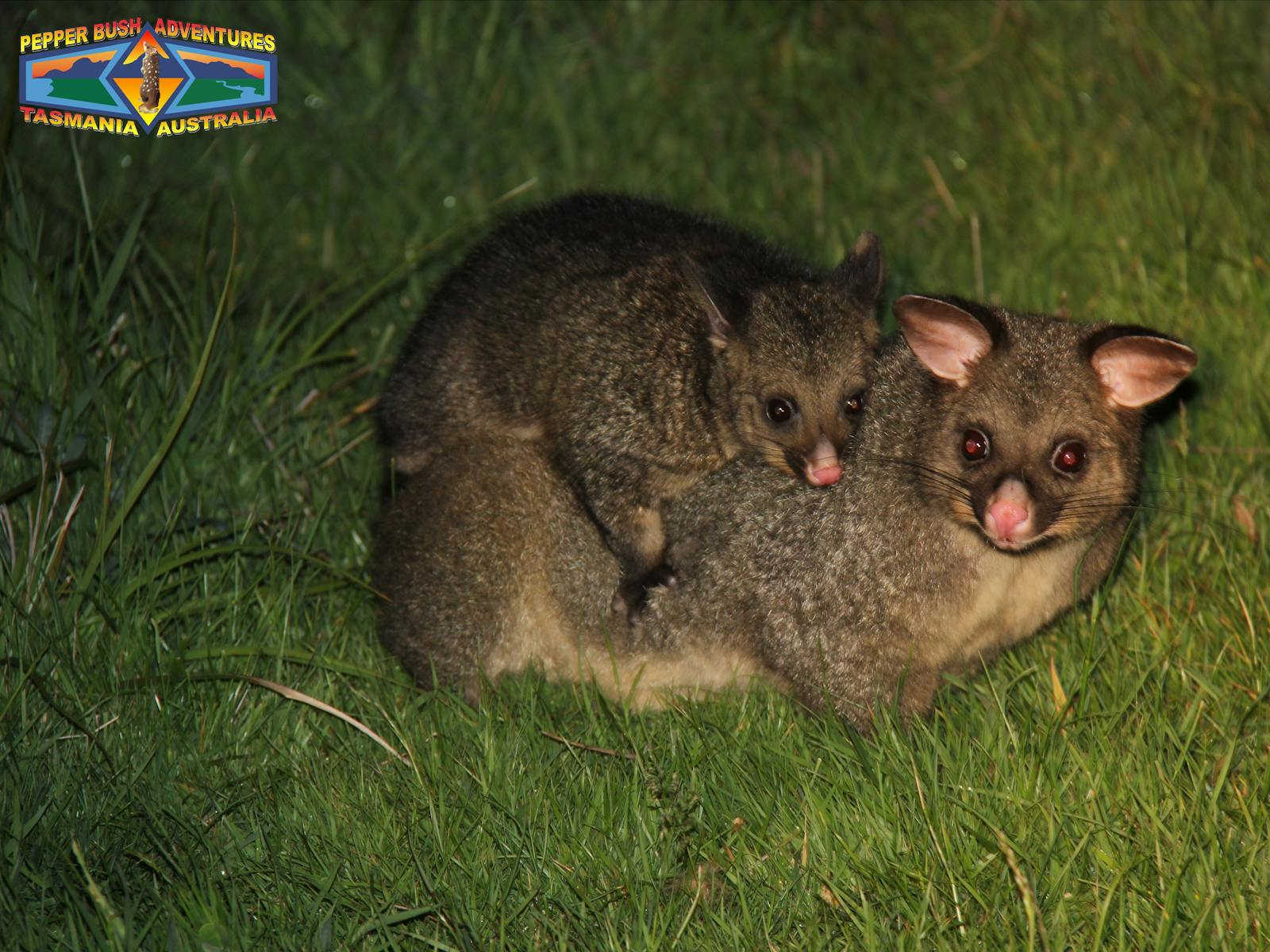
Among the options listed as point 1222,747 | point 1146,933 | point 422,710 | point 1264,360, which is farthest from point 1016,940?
point 1264,360

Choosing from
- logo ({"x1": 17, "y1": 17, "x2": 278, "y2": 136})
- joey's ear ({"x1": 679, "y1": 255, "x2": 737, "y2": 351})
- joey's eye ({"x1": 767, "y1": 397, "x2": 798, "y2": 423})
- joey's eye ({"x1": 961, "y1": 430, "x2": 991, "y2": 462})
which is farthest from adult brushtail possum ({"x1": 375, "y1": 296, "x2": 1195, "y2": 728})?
logo ({"x1": 17, "y1": 17, "x2": 278, "y2": 136})

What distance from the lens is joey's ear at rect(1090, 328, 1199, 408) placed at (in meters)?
4.46

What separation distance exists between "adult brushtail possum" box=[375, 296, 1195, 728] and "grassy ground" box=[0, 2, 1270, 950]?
0.64 ft

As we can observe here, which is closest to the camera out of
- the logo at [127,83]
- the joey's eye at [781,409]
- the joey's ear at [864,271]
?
the joey's eye at [781,409]

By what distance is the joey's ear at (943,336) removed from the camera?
4.61 m

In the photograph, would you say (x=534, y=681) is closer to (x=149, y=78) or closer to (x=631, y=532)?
(x=631, y=532)

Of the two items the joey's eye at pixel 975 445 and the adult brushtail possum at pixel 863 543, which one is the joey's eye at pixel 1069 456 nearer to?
the adult brushtail possum at pixel 863 543

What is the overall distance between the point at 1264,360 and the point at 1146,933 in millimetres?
3490

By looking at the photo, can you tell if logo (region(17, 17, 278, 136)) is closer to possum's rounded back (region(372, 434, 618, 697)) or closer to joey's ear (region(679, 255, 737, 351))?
possum's rounded back (region(372, 434, 618, 697))

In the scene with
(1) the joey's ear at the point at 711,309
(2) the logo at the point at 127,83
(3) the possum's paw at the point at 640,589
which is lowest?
(3) the possum's paw at the point at 640,589

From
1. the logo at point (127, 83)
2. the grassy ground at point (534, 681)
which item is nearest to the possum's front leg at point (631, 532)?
the grassy ground at point (534, 681)

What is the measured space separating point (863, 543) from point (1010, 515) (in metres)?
0.70

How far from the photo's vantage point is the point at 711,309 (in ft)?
17.2

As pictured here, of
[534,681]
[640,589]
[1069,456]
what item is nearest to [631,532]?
[640,589]
